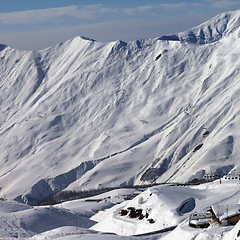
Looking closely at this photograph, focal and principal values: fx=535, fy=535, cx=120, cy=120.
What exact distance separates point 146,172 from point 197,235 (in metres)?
156

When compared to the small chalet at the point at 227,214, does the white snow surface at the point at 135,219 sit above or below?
below

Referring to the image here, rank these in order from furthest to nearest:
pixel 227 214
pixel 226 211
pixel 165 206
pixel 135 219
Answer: pixel 135 219 → pixel 165 206 → pixel 226 211 → pixel 227 214

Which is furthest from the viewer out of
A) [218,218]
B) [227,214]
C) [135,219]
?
[135,219]

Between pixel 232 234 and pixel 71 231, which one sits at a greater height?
pixel 232 234

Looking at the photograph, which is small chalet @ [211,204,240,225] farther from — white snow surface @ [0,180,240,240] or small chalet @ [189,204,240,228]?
white snow surface @ [0,180,240,240]

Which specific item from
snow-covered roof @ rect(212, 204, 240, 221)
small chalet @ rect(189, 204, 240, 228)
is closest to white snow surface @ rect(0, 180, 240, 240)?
small chalet @ rect(189, 204, 240, 228)

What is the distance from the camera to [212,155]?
609ft

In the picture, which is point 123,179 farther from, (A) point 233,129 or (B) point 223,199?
(B) point 223,199

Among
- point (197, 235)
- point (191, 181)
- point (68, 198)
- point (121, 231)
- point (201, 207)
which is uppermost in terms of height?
point (197, 235)

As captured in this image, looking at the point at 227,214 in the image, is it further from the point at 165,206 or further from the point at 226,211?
the point at 165,206

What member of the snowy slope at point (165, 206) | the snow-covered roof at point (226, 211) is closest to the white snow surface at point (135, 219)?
the snowy slope at point (165, 206)

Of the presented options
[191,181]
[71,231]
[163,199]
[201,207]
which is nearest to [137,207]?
[163,199]

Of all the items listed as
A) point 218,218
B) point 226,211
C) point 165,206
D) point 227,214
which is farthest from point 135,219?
point 218,218

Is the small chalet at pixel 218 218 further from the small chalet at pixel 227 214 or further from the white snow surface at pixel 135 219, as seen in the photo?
the white snow surface at pixel 135 219
